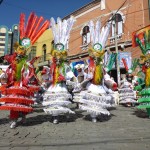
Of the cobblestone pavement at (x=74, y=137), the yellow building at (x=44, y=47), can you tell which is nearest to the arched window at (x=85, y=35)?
the yellow building at (x=44, y=47)

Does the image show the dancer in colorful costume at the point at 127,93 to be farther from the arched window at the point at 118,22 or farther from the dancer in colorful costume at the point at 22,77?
the arched window at the point at 118,22

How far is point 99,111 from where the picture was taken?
22.2ft

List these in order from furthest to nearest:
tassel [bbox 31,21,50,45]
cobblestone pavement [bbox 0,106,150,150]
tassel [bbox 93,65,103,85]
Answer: tassel [bbox 93,65,103,85], tassel [bbox 31,21,50,45], cobblestone pavement [bbox 0,106,150,150]

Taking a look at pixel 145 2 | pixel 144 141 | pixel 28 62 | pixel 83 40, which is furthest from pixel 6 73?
pixel 83 40

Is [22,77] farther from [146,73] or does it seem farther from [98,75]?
[146,73]

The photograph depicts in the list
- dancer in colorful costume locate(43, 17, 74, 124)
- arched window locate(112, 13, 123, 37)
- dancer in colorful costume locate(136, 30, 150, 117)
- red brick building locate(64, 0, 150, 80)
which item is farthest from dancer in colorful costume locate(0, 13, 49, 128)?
arched window locate(112, 13, 123, 37)

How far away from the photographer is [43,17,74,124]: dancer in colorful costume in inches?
261

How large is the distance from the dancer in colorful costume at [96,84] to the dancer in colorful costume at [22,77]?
4.58ft

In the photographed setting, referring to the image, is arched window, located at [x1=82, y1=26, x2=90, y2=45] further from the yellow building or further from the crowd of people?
the crowd of people

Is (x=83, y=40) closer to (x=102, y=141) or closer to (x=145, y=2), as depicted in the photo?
(x=145, y=2)

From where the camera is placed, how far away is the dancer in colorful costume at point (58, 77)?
6.64m

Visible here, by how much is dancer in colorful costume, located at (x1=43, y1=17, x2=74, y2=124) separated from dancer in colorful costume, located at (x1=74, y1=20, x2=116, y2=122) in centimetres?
49

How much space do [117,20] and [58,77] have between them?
535 inches

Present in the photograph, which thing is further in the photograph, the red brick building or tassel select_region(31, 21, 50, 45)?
the red brick building
